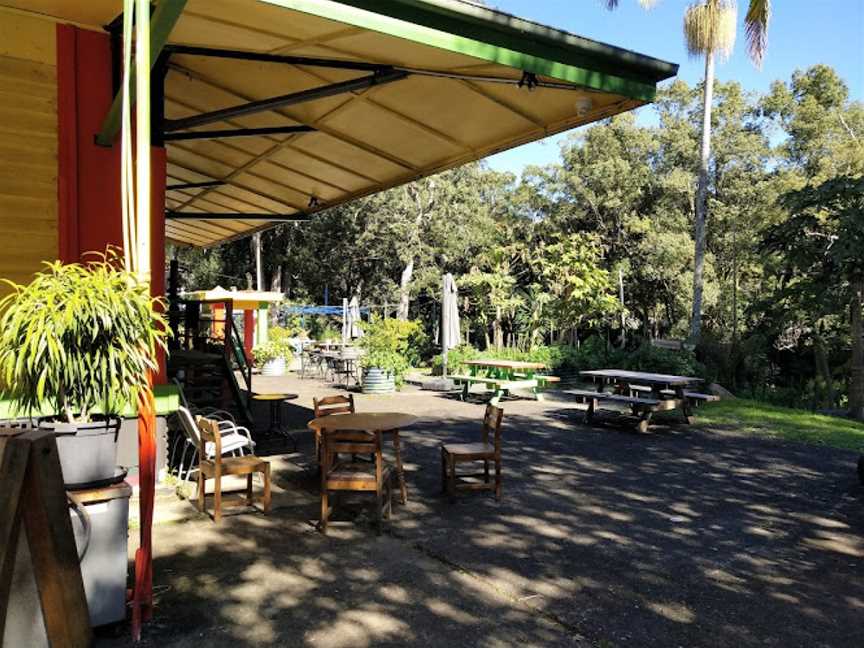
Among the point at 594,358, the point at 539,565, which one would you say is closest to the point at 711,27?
the point at 594,358

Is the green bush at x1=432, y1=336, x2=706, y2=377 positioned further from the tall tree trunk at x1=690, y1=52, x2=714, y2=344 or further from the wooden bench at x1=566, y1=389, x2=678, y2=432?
the wooden bench at x1=566, y1=389, x2=678, y2=432

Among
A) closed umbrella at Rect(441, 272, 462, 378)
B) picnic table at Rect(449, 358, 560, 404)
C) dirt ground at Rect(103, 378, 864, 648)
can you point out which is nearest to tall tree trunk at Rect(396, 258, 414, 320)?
closed umbrella at Rect(441, 272, 462, 378)

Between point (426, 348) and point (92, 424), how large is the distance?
20.7 meters

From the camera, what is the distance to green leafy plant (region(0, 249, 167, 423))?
2818 millimetres

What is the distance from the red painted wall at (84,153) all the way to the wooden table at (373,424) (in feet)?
6.21

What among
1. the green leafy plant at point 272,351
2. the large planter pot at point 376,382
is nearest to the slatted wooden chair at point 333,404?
the large planter pot at point 376,382

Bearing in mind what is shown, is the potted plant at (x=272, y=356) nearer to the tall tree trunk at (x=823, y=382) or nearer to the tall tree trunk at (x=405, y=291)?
the tall tree trunk at (x=405, y=291)

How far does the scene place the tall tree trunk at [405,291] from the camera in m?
28.4

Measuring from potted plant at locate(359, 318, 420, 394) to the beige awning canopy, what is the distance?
17.6ft

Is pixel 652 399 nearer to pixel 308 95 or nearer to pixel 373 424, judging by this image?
pixel 373 424

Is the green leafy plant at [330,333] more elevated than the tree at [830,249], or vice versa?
the tree at [830,249]

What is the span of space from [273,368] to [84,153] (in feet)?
47.1

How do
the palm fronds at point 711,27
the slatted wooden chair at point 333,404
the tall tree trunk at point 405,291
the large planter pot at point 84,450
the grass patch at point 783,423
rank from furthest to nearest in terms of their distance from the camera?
the tall tree trunk at point 405,291 → the palm fronds at point 711,27 → the grass patch at point 783,423 → the slatted wooden chair at point 333,404 → the large planter pot at point 84,450

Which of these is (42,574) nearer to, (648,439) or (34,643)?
(34,643)
